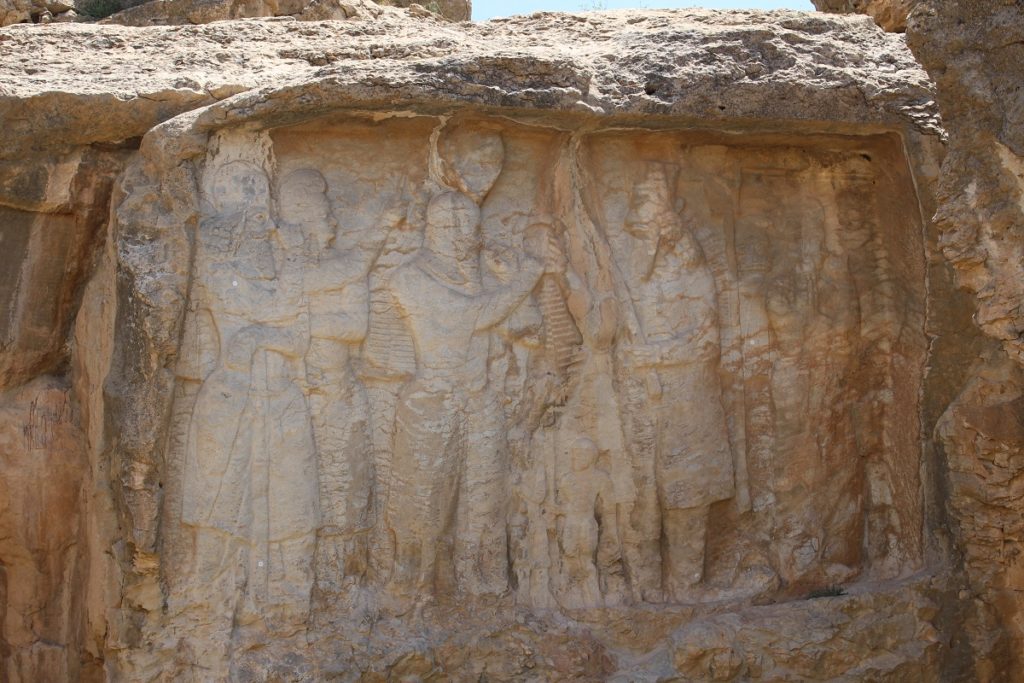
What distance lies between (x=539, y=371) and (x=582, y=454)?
1.54 ft

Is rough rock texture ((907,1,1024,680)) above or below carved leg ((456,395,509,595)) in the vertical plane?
above

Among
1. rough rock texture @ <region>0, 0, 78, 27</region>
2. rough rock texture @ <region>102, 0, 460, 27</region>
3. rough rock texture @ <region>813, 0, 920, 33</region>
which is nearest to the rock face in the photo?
rough rock texture @ <region>813, 0, 920, 33</region>

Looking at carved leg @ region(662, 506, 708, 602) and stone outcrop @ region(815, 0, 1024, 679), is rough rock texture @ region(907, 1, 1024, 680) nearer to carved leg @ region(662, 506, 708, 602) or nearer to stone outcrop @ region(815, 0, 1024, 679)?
stone outcrop @ region(815, 0, 1024, 679)

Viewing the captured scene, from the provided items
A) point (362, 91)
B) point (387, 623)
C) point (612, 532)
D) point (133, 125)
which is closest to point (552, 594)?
point (612, 532)

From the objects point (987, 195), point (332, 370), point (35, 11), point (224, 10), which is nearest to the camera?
point (987, 195)

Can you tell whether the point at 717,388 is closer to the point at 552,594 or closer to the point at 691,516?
the point at 691,516

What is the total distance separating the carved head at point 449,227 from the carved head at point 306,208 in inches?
19.4

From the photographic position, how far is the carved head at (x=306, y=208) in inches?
244

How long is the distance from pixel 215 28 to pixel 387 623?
3.17 meters

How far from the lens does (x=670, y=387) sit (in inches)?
256

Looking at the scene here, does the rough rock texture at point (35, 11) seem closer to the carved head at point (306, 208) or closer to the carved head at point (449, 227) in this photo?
the carved head at point (306, 208)

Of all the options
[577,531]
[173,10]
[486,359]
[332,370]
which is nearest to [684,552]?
[577,531]

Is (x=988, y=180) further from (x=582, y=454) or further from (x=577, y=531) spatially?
(x=577, y=531)

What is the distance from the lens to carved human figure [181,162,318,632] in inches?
237
